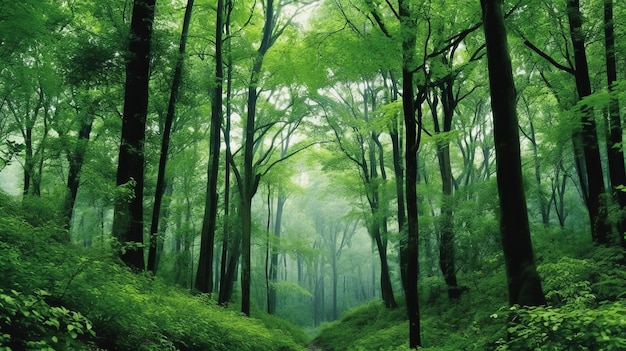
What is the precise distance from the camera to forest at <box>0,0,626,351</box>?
471cm

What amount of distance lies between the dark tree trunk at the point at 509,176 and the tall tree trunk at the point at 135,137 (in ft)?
25.0

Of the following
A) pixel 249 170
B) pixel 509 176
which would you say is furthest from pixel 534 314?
pixel 249 170

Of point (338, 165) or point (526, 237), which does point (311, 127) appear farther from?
point (526, 237)

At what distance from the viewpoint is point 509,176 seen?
5625 mm

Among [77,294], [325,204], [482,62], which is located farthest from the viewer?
[325,204]

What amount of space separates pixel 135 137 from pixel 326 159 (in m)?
14.9

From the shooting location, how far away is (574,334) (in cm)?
376

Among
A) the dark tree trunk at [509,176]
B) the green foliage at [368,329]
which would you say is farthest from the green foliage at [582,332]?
the green foliage at [368,329]

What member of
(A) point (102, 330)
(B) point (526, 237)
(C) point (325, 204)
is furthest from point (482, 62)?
(C) point (325, 204)

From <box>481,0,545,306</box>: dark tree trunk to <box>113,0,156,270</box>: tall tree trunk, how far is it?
762 cm

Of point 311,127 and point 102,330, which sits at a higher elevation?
point 311,127

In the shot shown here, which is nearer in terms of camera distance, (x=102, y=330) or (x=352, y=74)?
(x=102, y=330)

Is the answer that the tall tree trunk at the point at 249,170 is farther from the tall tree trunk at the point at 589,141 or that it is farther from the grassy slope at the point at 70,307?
the tall tree trunk at the point at 589,141

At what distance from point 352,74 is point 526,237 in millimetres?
7592
